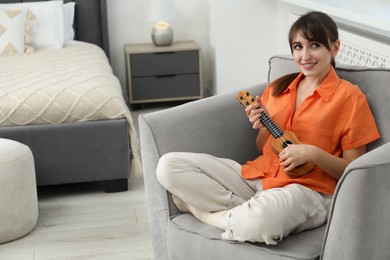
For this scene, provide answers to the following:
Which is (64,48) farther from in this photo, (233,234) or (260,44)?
(233,234)

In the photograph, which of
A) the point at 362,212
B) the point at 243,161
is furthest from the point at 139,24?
the point at 362,212

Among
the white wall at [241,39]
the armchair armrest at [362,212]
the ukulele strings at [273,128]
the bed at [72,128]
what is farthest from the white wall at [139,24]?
the armchair armrest at [362,212]

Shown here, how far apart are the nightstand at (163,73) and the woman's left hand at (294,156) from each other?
9.05 feet

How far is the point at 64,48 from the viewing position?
442 centimetres

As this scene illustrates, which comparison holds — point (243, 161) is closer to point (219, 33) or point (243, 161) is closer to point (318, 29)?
point (318, 29)

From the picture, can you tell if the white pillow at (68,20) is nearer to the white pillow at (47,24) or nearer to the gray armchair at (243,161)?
the white pillow at (47,24)

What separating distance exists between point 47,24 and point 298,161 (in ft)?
9.46

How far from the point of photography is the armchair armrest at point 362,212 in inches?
66.8

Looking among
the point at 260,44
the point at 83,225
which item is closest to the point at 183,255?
the point at 83,225

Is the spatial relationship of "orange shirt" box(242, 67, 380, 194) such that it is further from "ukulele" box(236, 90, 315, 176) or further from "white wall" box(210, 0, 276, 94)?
"white wall" box(210, 0, 276, 94)

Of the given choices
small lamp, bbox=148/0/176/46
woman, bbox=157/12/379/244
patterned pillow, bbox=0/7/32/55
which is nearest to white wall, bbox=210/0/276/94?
small lamp, bbox=148/0/176/46

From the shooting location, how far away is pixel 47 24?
14.8ft

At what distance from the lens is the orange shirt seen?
80.7 inches

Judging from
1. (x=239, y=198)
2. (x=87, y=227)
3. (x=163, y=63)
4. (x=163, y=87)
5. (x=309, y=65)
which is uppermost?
(x=309, y=65)
